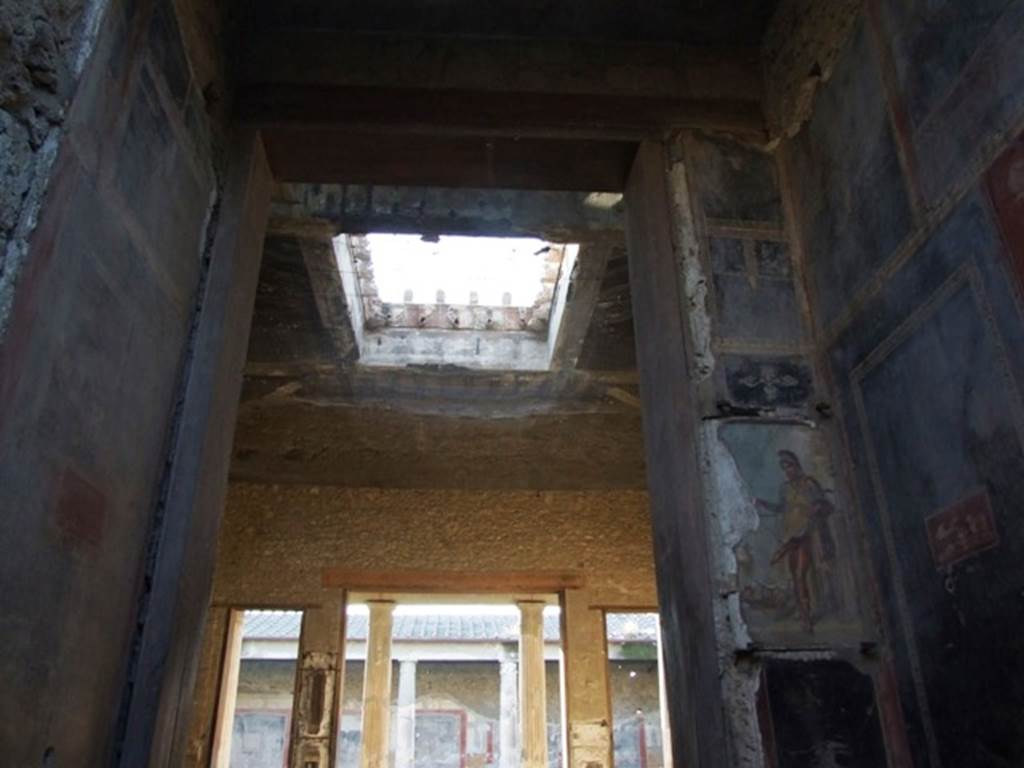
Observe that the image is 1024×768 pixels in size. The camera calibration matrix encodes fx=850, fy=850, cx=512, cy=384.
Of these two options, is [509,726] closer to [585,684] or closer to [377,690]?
[377,690]

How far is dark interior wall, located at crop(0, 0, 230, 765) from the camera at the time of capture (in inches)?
67.9

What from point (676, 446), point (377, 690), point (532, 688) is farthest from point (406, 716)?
point (676, 446)

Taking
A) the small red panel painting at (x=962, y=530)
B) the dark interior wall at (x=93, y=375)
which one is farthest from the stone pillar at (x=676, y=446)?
the dark interior wall at (x=93, y=375)

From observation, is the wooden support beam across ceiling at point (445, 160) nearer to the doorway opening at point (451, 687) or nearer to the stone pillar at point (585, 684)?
the stone pillar at point (585, 684)

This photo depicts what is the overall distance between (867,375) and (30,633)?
87.6 inches

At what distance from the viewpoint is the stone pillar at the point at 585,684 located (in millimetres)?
7078

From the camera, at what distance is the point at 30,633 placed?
179 cm

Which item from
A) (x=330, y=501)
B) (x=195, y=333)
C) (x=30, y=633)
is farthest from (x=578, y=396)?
(x=30, y=633)

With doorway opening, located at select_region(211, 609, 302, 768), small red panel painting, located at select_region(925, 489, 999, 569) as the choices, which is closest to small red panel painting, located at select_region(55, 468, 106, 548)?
small red panel painting, located at select_region(925, 489, 999, 569)

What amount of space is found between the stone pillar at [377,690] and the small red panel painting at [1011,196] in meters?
Answer: 7.78

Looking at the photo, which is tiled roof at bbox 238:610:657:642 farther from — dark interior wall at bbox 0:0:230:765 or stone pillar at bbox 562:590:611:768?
dark interior wall at bbox 0:0:230:765

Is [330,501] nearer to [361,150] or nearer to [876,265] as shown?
[361,150]

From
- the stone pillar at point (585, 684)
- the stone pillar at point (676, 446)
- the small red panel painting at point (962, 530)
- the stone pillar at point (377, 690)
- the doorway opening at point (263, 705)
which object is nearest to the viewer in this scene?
the small red panel painting at point (962, 530)

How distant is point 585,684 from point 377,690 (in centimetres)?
316
